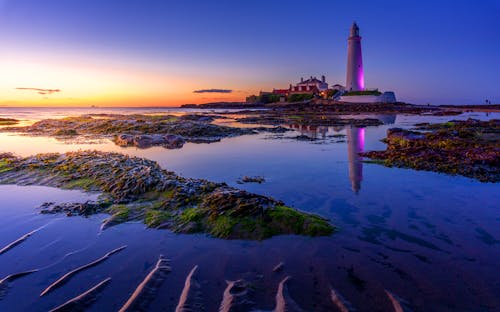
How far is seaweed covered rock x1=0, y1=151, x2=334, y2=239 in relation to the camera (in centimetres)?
563

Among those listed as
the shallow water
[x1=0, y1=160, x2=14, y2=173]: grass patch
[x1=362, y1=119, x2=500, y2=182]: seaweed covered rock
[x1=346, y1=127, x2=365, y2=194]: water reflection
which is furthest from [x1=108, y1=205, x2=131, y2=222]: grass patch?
[x1=362, y1=119, x2=500, y2=182]: seaweed covered rock

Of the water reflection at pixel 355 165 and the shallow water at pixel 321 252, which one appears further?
the water reflection at pixel 355 165

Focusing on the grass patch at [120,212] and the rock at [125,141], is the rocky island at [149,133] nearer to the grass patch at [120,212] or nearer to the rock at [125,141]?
the rock at [125,141]

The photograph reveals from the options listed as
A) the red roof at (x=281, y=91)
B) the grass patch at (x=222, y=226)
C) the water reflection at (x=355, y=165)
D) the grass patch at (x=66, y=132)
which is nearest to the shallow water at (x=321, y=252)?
the grass patch at (x=222, y=226)

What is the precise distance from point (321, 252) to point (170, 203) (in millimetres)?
3914

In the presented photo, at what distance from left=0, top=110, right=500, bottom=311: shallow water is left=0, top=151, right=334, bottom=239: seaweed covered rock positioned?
32 centimetres

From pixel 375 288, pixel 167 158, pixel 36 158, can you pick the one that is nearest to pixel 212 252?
pixel 375 288

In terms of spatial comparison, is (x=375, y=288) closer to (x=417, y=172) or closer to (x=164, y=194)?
(x=164, y=194)

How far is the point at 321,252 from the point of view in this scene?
15.6 feet

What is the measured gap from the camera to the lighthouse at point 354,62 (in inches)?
3088

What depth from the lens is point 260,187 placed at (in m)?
8.80

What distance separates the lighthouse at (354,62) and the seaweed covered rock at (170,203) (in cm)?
8213

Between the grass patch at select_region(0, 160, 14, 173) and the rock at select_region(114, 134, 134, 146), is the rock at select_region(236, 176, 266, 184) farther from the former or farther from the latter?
the rock at select_region(114, 134, 134, 146)

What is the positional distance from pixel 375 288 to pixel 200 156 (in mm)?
11597
